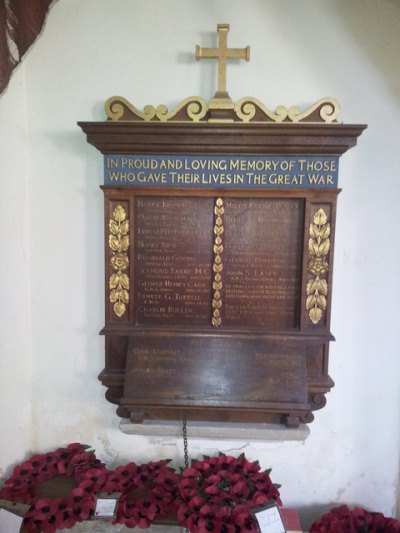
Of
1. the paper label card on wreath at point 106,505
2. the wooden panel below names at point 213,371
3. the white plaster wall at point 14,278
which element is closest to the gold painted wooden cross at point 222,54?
the white plaster wall at point 14,278

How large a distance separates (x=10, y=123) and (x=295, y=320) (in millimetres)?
1794

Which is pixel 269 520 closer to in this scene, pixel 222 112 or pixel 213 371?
pixel 213 371

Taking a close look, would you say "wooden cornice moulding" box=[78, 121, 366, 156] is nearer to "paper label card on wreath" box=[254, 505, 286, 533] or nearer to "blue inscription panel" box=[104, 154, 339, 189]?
"blue inscription panel" box=[104, 154, 339, 189]

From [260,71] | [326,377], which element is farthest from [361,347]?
[260,71]

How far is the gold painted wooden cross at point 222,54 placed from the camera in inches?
70.9

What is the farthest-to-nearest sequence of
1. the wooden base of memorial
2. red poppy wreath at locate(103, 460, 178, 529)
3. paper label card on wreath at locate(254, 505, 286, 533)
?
the wooden base of memorial
red poppy wreath at locate(103, 460, 178, 529)
paper label card on wreath at locate(254, 505, 286, 533)

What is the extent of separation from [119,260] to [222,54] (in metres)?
1.15

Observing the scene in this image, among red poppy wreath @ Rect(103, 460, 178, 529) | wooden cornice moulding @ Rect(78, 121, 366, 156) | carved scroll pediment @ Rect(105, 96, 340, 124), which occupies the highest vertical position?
carved scroll pediment @ Rect(105, 96, 340, 124)

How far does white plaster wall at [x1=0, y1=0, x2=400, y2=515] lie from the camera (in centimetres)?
189

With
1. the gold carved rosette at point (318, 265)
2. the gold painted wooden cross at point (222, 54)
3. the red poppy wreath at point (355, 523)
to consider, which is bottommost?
the red poppy wreath at point (355, 523)

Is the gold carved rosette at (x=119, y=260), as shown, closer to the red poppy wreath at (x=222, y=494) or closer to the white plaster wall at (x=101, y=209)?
the white plaster wall at (x=101, y=209)

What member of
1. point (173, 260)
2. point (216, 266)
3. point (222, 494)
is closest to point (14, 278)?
point (173, 260)

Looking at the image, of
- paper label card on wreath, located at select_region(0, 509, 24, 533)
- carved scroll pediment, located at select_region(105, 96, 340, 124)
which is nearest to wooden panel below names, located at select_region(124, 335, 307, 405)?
paper label card on wreath, located at select_region(0, 509, 24, 533)

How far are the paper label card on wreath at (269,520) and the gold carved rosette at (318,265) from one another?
90cm
